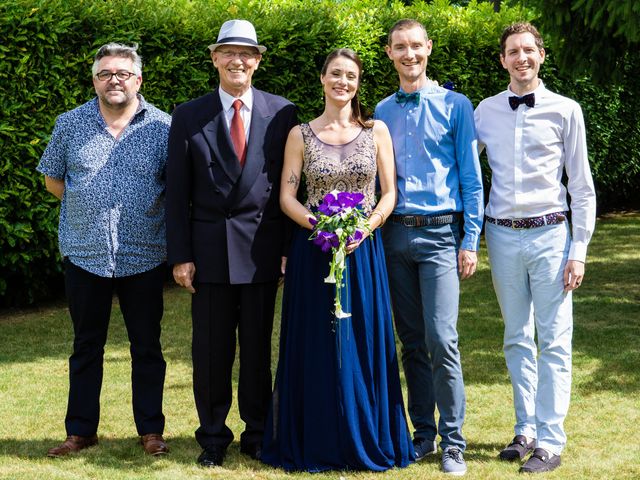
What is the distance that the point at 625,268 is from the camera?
420 inches

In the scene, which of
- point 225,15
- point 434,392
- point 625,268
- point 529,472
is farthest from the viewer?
point 625,268

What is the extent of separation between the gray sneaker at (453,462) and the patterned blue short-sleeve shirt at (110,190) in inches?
72.5

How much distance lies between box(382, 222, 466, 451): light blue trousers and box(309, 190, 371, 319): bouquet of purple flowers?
0.31m

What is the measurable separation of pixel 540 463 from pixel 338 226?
1598 mm

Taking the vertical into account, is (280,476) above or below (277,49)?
below

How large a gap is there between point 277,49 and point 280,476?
5826 millimetres

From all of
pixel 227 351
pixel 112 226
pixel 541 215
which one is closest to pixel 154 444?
pixel 227 351

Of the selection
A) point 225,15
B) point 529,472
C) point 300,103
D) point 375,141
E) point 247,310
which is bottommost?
point 529,472

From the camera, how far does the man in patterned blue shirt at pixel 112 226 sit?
200 inches

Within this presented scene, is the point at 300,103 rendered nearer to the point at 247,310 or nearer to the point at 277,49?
the point at 277,49

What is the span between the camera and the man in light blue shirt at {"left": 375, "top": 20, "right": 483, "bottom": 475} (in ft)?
16.1

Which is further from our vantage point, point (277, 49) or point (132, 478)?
point (277, 49)

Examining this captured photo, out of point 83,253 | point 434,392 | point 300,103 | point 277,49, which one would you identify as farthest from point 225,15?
point 434,392

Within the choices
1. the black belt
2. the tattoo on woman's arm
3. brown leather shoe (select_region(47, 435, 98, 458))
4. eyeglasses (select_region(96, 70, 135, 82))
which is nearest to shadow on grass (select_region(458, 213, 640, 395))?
the black belt
